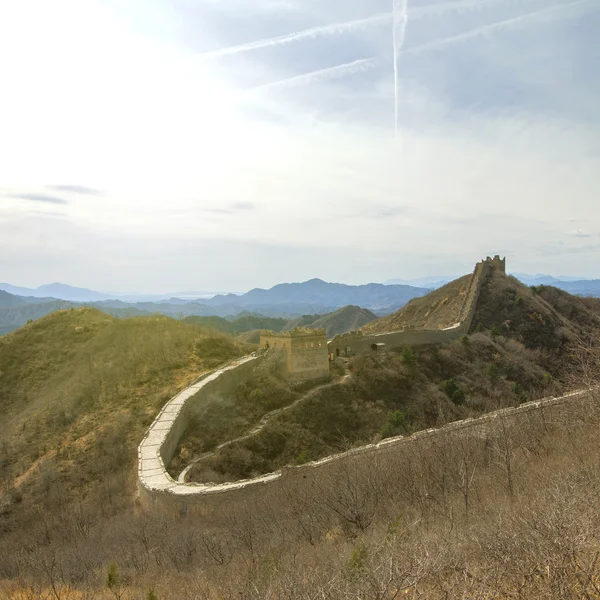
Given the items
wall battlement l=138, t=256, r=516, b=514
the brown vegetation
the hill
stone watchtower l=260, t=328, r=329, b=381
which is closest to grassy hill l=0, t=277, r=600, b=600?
the brown vegetation

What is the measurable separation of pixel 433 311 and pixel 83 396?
32902mm

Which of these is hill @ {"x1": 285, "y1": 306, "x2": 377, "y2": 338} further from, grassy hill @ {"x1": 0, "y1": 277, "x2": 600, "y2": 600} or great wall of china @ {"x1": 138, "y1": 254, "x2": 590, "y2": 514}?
great wall of china @ {"x1": 138, "y1": 254, "x2": 590, "y2": 514}

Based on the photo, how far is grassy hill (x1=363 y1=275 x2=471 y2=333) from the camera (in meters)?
40.9

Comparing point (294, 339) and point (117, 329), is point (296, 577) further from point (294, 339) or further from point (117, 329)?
point (117, 329)

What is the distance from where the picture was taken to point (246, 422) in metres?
20.4

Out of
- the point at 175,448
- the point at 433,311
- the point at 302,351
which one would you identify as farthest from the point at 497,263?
the point at 175,448

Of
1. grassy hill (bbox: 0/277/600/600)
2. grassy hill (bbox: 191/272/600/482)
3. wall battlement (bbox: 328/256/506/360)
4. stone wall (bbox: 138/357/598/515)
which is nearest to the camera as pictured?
grassy hill (bbox: 0/277/600/600)

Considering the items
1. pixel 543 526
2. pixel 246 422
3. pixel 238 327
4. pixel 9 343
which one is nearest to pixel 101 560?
pixel 543 526

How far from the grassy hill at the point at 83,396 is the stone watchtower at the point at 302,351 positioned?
2.61 metres

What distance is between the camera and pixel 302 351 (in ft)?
83.0

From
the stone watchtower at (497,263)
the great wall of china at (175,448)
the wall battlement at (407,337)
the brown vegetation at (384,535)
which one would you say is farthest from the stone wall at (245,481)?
the stone watchtower at (497,263)

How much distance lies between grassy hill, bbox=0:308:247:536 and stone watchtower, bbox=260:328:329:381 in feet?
8.55

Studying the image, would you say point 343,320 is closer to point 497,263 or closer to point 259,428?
point 497,263

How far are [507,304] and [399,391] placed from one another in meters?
19.9
